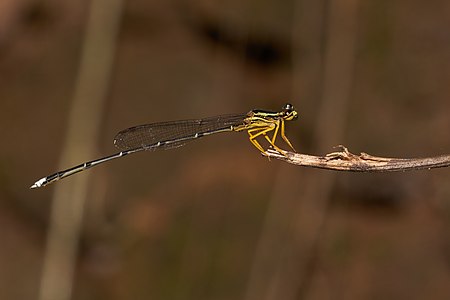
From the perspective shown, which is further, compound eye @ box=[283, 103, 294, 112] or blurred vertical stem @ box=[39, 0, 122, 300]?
blurred vertical stem @ box=[39, 0, 122, 300]

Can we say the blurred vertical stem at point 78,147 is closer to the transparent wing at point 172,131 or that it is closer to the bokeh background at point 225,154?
the bokeh background at point 225,154

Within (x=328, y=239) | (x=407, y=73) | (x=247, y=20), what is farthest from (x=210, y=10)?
(x=328, y=239)

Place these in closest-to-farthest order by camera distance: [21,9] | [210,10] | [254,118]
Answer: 1. [254,118]
2. [210,10]
3. [21,9]

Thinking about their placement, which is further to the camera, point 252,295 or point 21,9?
point 21,9

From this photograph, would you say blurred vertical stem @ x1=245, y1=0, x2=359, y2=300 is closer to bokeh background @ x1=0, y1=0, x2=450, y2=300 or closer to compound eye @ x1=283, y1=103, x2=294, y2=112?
bokeh background @ x1=0, y1=0, x2=450, y2=300

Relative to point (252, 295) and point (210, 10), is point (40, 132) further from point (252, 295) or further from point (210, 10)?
point (252, 295)

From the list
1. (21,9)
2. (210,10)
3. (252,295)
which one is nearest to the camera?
(252,295)

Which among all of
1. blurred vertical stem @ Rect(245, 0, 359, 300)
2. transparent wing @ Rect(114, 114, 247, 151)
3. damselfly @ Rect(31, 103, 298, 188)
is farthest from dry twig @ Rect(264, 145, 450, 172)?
blurred vertical stem @ Rect(245, 0, 359, 300)
